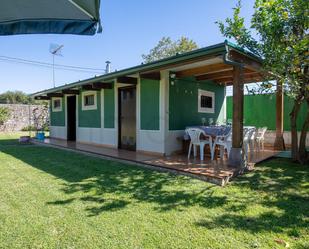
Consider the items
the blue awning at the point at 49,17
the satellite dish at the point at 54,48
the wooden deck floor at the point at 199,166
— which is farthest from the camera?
the satellite dish at the point at 54,48

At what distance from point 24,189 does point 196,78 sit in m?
6.30

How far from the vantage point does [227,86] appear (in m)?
10.3

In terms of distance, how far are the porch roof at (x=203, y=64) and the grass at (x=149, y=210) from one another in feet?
8.51

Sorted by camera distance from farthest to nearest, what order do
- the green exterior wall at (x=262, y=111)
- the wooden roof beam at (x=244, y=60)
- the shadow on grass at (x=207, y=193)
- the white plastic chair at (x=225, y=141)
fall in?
1. the green exterior wall at (x=262, y=111)
2. the white plastic chair at (x=225, y=141)
3. the wooden roof beam at (x=244, y=60)
4. the shadow on grass at (x=207, y=193)

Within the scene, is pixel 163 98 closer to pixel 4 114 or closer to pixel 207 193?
pixel 207 193

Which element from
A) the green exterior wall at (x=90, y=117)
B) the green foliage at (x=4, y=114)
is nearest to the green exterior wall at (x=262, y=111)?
the green exterior wall at (x=90, y=117)

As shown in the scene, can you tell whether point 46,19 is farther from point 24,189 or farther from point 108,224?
→ point 24,189

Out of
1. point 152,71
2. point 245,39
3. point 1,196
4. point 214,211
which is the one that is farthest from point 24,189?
point 245,39

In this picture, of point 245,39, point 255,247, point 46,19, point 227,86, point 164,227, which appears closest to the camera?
point 46,19

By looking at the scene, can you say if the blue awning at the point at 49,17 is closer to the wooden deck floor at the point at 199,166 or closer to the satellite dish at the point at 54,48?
the wooden deck floor at the point at 199,166

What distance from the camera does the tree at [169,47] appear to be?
996 inches

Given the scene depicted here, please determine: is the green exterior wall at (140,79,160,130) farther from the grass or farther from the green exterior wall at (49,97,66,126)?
the green exterior wall at (49,97,66,126)

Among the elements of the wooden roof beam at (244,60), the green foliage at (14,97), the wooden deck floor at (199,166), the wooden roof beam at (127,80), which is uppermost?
the green foliage at (14,97)

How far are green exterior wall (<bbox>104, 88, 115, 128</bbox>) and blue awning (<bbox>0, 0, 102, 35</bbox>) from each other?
7.12m
